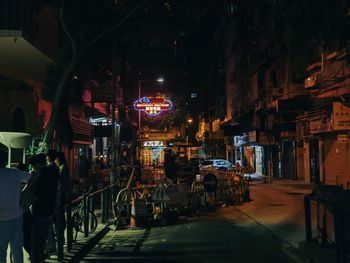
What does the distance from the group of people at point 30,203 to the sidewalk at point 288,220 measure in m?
4.56

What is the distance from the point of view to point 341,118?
21047 millimetres

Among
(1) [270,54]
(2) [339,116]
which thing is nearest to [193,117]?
(1) [270,54]

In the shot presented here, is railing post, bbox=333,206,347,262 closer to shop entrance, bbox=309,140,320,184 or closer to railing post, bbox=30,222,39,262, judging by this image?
railing post, bbox=30,222,39,262

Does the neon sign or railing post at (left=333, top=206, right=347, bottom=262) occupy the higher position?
the neon sign

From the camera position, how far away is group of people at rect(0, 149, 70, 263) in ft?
21.5

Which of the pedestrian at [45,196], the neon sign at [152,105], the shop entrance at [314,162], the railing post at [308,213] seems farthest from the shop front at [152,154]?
the pedestrian at [45,196]

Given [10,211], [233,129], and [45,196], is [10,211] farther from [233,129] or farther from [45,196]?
[233,129]

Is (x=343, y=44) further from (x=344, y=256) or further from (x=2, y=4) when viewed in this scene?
(x=2, y=4)

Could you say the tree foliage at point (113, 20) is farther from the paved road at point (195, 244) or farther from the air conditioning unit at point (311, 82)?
the air conditioning unit at point (311, 82)

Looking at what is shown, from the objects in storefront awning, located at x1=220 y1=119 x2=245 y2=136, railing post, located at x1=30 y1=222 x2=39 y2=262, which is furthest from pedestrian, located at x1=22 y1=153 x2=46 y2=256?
storefront awning, located at x1=220 y1=119 x2=245 y2=136

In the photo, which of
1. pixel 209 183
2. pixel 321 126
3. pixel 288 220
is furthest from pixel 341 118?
pixel 288 220

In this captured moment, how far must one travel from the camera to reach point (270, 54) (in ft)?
116

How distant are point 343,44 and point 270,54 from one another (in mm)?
27691

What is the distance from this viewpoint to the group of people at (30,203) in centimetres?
655
